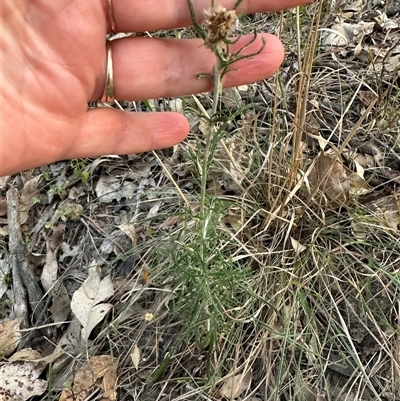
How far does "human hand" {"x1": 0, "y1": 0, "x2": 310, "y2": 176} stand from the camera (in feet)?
5.26

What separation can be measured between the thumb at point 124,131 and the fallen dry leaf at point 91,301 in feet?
1.91

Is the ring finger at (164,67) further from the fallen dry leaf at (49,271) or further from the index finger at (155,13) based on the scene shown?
the fallen dry leaf at (49,271)

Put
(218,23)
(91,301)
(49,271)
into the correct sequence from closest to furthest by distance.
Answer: (218,23) → (91,301) → (49,271)

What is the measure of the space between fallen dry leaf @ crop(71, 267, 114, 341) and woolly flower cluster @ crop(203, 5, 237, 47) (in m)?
1.24

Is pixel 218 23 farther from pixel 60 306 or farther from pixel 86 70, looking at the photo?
pixel 60 306

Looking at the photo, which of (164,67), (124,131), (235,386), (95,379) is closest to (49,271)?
(95,379)

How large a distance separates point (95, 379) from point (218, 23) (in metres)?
1.38

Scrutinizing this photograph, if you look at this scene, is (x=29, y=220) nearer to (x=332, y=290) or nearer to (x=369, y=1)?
(x=332, y=290)

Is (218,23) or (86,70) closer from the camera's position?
(218,23)

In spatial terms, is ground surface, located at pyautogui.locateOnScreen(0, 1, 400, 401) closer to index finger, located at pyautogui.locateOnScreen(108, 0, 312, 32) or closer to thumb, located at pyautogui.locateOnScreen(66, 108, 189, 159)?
thumb, located at pyautogui.locateOnScreen(66, 108, 189, 159)

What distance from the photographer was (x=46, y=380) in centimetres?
199

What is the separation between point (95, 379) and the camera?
6.28ft

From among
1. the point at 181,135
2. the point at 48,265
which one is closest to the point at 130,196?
the point at 48,265

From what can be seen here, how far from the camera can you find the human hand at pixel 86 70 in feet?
5.26
